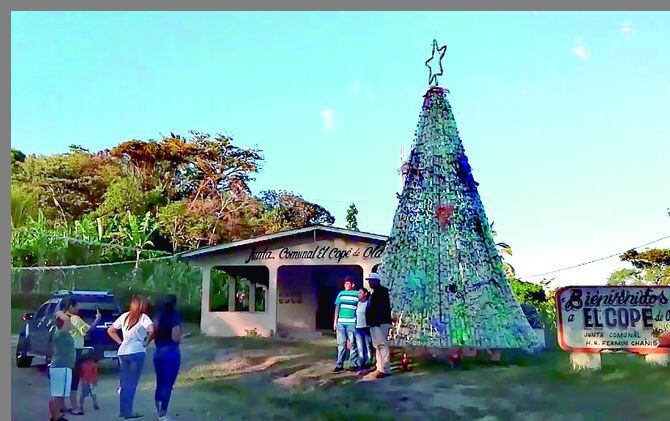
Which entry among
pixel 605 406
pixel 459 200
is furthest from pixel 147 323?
pixel 605 406

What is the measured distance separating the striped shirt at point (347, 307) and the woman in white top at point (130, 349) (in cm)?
268

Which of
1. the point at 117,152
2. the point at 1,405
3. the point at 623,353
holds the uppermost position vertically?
the point at 117,152

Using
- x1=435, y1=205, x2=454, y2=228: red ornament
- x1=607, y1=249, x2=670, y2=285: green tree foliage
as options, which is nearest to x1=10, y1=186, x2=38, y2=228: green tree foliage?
x1=435, y1=205, x2=454, y2=228: red ornament

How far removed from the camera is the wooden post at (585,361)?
9.16 metres

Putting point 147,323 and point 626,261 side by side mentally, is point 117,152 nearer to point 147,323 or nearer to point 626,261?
point 147,323

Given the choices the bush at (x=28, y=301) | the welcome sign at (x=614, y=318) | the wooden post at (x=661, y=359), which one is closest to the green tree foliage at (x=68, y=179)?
the bush at (x=28, y=301)

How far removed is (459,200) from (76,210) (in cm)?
770

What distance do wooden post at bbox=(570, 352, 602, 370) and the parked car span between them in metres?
6.31

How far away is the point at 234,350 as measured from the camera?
1062 cm

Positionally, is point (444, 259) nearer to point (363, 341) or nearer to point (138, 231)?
point (363, 341)

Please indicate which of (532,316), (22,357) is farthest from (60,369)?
(532,316)

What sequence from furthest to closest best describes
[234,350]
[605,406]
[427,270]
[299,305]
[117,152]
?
[117,152], [299,305], [234,350], [427,270], [605,406]

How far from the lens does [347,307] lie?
9.69 m

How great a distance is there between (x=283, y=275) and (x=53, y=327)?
15.6ft
